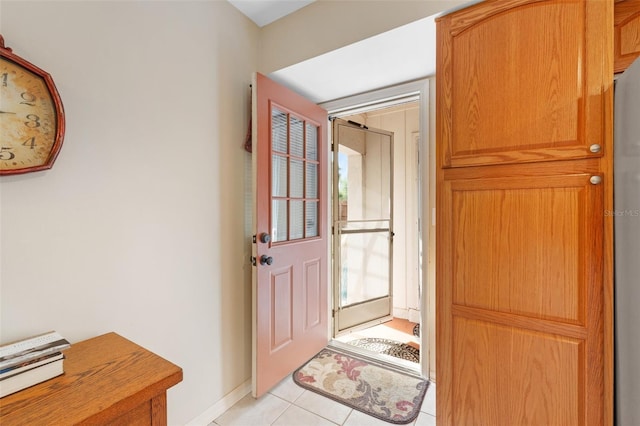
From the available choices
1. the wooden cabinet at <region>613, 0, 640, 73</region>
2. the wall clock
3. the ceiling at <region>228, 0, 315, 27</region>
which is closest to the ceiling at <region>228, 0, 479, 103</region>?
the ceiling at <region>228, 0, 315, 27</region>

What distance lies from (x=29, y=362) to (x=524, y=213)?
5.67 ft

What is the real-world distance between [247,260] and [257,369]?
67 cm

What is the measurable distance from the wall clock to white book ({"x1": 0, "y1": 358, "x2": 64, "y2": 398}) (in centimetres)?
63

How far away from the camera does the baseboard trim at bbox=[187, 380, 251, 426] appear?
5.20 feet

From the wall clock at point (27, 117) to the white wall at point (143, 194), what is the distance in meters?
0.07

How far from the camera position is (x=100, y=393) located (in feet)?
2.60

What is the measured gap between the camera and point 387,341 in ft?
8.69

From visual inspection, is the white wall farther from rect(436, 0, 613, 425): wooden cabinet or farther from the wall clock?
rect(436, 0, 613, 425): wooden cabinet

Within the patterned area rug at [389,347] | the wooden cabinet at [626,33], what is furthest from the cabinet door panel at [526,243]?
the patterned area rug at [389,347]

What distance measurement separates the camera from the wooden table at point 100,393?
0.71 meters

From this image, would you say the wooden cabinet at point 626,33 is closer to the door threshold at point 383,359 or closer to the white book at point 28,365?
the door threshold at point 383,359

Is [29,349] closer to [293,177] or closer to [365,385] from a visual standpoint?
[293,177]

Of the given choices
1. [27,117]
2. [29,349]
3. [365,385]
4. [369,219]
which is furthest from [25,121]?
[369,219]

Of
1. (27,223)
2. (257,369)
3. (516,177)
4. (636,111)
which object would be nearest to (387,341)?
(257,369)
